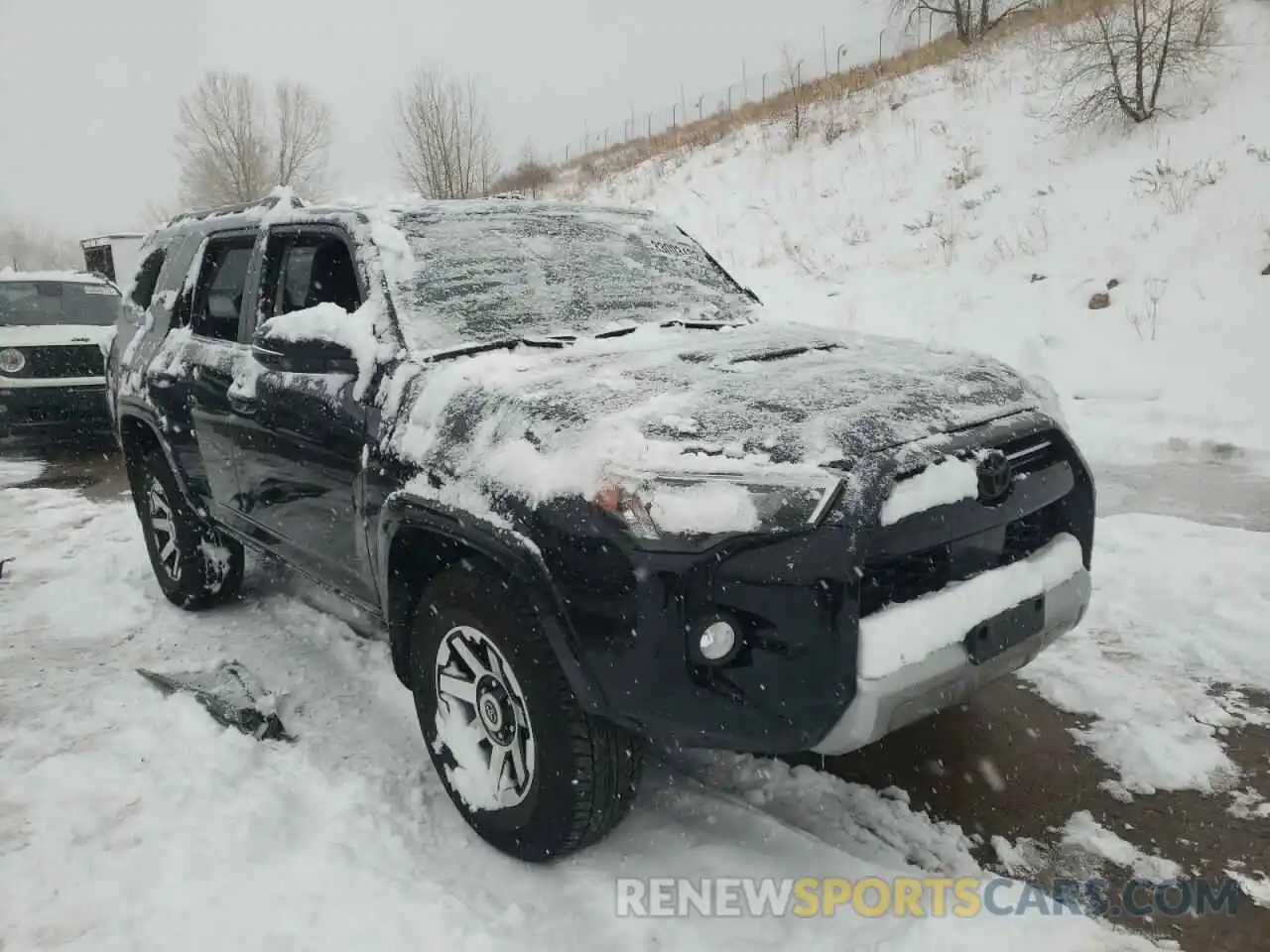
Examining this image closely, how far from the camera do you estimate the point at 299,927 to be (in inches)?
86.4

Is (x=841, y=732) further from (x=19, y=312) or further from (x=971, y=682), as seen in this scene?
(x=19, y=312)

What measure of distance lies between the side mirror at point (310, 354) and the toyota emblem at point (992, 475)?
1928mm

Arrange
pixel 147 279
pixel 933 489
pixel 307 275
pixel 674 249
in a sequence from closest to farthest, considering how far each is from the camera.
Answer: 1. pixel 933 489
2. pixel 307 275
3. pixel 674 249
4. pixel 147 279

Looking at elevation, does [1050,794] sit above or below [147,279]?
below

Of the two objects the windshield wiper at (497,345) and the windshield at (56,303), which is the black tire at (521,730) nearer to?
the windshield wiper at (497,345)

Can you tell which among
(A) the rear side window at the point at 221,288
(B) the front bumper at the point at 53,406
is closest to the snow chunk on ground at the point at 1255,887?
(A) the rear side window at the point at 221,288

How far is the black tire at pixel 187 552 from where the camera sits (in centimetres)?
452

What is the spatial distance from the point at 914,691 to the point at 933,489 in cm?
47

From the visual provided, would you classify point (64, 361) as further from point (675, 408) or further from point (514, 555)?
point (675, 408)

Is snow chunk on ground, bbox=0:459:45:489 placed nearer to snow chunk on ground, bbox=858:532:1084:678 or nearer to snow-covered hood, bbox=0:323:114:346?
snow-covered hood, bbox=0:323:114:346

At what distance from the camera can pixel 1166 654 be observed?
11.5 feet

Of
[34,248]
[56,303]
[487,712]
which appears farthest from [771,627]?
[34,248]

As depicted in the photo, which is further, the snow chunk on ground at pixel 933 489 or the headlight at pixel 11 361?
the headlight at pixel 11 361

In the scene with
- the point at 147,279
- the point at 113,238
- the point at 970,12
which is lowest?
the point at 147,279
